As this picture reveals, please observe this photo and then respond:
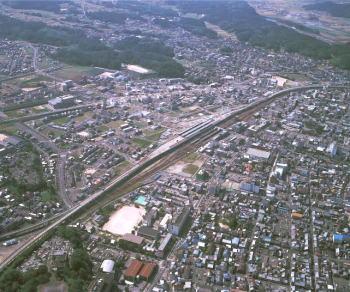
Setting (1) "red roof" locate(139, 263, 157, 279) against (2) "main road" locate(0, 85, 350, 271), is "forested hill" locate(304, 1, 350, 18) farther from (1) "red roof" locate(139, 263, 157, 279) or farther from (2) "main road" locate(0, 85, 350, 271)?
(1) "red roof" locate(139, 263, 157, 279)

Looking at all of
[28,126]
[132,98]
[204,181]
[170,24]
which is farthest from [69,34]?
[204,181]

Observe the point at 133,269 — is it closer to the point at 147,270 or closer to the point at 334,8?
the point at 147,270

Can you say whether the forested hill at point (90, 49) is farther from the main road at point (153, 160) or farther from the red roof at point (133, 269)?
the red roof at point (133, 269)

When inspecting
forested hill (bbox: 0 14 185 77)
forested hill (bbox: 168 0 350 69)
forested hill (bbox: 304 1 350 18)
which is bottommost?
forested hill (bbox: 0 14 185 77)

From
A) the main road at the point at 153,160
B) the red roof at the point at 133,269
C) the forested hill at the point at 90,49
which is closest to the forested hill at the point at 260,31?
the main road at the point at 153,160

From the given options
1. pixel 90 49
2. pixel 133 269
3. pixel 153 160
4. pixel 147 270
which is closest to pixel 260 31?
pixel 90 49

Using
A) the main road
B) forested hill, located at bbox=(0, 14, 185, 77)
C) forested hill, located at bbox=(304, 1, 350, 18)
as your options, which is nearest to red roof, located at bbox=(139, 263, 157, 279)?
the main road
